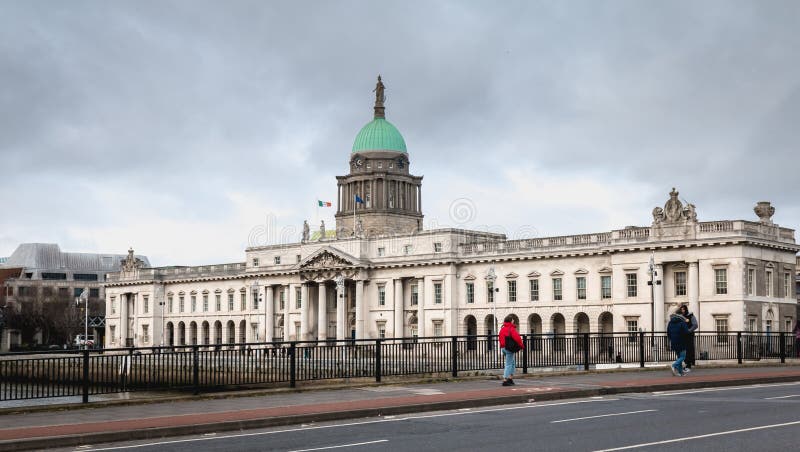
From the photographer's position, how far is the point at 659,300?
250 ft

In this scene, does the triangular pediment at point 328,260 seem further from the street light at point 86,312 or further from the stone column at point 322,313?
the street light at point 86,312

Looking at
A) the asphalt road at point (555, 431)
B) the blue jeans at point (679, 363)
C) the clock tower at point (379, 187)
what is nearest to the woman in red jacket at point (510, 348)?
the asphalt road at point (555, 431)

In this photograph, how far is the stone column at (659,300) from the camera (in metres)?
75.5

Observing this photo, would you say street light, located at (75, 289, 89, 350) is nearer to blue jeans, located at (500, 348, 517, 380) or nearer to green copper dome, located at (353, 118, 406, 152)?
green copper dome, located at (353, 118, 406, 152)

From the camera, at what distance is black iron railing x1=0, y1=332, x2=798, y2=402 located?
979 inches

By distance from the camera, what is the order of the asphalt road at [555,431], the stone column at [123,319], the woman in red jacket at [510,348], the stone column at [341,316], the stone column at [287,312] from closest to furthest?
the asphalt road at [555,431] → the woman in red jacket at [510,348] → the stone column at [341,316] → the stone column at [287,312] → the stone column at [123,319]

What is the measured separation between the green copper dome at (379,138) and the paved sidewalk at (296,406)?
307 feet

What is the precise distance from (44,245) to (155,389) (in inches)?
6220

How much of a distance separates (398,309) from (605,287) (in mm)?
23471

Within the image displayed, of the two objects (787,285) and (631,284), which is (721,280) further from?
(631,284)

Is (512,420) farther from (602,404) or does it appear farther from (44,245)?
(44,245)

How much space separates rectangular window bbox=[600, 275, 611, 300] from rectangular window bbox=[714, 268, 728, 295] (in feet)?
34.7

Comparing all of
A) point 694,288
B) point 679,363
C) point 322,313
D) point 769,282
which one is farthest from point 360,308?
point 679,363

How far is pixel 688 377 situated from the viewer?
28.8 meters
